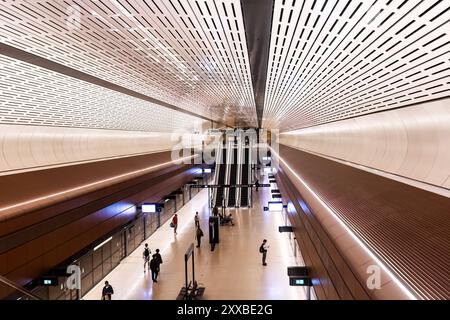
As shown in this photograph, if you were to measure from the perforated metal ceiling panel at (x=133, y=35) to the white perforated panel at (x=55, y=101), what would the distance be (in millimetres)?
1023

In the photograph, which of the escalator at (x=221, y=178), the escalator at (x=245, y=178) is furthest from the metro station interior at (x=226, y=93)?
the escalator at (x=221, y=178)

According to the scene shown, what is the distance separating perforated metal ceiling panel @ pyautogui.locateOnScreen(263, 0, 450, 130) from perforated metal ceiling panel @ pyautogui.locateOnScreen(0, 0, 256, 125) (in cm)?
105

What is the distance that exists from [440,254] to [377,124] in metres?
6.45

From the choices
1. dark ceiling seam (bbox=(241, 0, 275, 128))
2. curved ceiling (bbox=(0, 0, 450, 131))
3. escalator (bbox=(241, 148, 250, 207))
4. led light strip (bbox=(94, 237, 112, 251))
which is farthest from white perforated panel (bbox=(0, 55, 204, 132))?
escalator (bbox=(241, 148, 250, 207))

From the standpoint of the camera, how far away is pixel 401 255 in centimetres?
336

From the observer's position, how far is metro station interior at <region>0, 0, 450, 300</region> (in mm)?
4004

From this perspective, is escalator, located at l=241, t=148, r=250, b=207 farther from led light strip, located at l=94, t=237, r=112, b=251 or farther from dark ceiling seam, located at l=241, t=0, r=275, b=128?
dark ceiling seam, located at l=241, t=0, r=275, b=128

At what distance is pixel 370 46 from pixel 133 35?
13.9 feet

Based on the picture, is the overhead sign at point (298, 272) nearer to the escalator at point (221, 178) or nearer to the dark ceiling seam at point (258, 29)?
the dark ceiling seam at point (258, 29)

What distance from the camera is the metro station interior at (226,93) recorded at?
13.1 ft

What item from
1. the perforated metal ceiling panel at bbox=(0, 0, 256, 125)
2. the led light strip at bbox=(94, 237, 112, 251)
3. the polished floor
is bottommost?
the polished floor

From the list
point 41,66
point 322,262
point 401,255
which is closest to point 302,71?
point 322,262

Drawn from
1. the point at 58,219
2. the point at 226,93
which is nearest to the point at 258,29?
the point at 58,219
